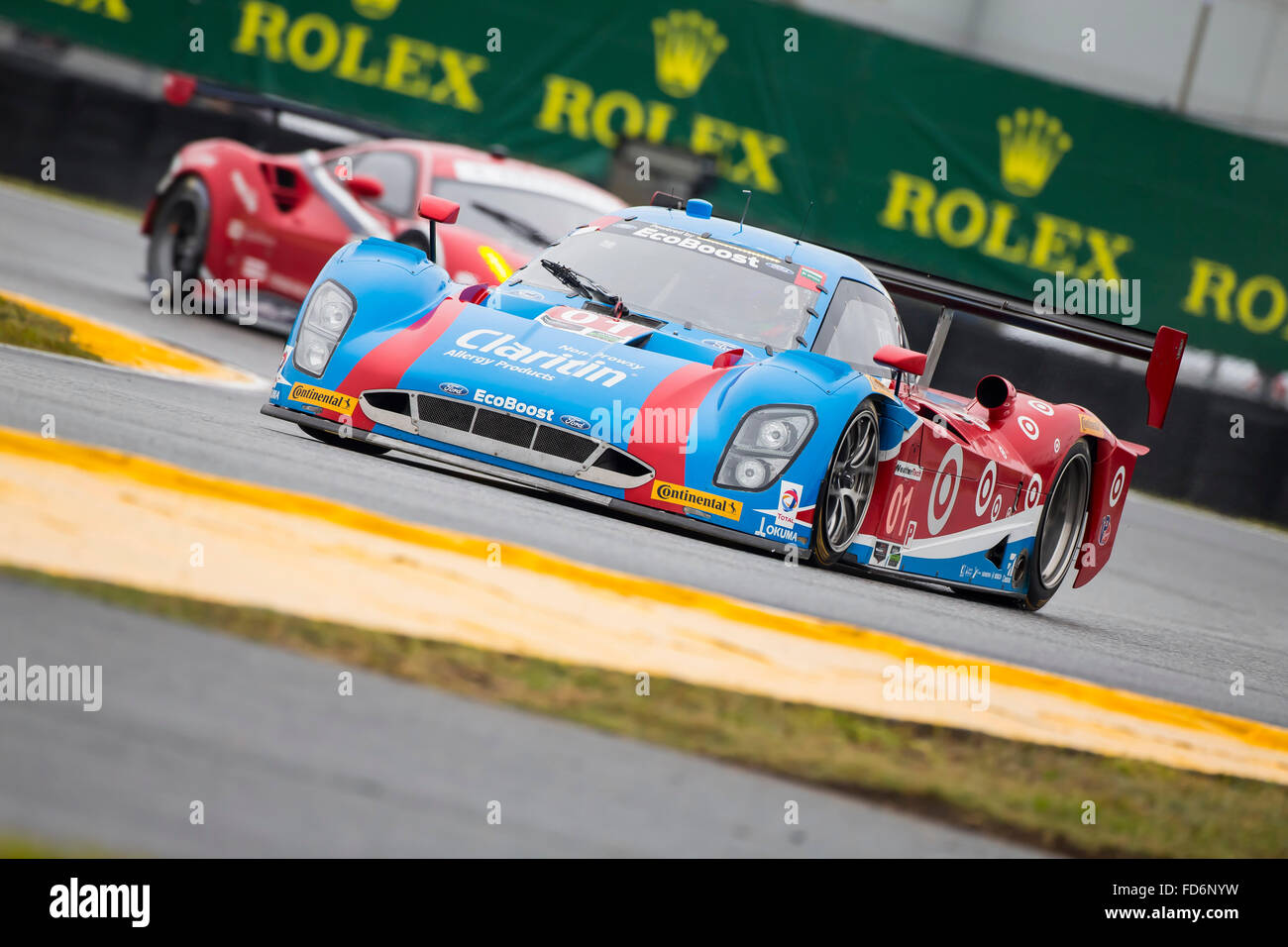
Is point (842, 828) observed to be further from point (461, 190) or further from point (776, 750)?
point (461, 190)

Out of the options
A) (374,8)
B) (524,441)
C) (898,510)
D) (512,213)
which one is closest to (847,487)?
(898,510)

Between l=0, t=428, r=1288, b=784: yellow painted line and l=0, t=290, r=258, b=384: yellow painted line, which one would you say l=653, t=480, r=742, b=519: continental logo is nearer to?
l=0, t=428, r=1288, b=784: yellow painted line

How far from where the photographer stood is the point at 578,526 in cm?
581

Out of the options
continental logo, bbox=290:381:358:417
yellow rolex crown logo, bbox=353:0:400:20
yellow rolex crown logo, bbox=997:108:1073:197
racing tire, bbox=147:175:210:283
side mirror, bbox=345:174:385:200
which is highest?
yellow rolex crown logo, bbox=353:0:400:20

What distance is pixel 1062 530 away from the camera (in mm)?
8219

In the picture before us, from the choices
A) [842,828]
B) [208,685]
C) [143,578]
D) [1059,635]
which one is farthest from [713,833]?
[1059,635]

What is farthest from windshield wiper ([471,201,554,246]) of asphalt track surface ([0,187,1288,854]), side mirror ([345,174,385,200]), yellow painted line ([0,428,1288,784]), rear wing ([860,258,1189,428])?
yellow painted line ([0,428,1288,784])

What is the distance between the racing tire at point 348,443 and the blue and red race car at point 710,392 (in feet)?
0.05

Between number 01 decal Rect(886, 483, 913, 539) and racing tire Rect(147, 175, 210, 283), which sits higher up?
racing tire Rect(147, 175, 210, 283)

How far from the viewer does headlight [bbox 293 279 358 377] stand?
6383 mm

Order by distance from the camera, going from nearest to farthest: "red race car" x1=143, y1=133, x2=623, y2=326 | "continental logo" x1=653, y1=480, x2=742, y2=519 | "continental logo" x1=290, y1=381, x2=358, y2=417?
"continental logo" x1=653, y1=480, x2=742, y2=519
"continental logo" x1=290, y1=381, x2=358, y2=417
"red race car" x1=143, y1=133, x2=623, y2=326

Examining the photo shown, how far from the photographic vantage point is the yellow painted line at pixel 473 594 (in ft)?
12.9

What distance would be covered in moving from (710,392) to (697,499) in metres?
0.38

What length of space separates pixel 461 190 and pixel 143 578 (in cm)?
821
